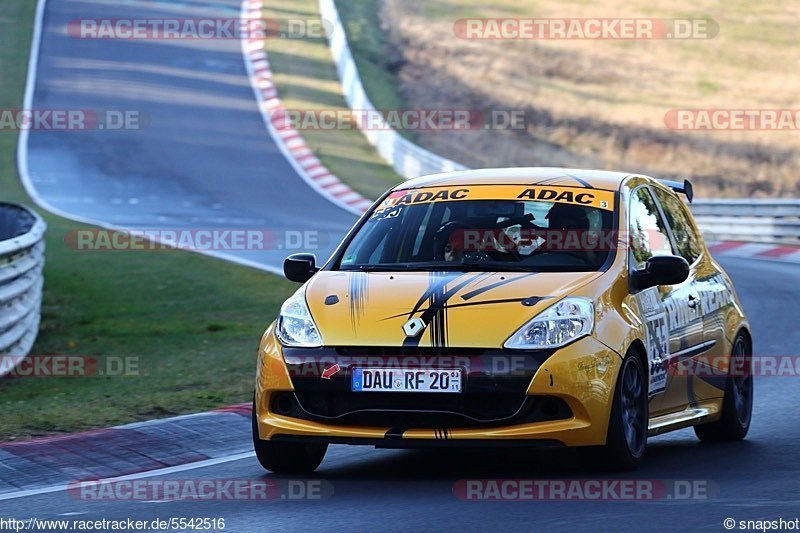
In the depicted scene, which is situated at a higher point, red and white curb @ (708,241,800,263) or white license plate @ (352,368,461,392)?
white license plate @ (352,368,461,392)

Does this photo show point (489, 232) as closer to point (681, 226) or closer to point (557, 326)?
point (557, 326)

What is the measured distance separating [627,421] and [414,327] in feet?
3.83

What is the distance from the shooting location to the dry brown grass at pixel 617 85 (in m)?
32.4

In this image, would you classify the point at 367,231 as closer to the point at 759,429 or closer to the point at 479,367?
the point at 479,367

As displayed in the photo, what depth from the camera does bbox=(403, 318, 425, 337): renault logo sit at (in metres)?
6.97

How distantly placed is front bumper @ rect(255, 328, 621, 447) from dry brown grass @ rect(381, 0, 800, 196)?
23639 mm

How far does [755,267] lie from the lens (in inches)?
787

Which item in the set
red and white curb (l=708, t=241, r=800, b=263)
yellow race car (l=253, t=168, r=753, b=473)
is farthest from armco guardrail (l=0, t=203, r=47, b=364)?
red and white curb (l=708, t=241, r=800, b=263)

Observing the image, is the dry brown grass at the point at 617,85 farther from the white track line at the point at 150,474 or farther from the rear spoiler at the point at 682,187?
the white track line at the point at 150,474
